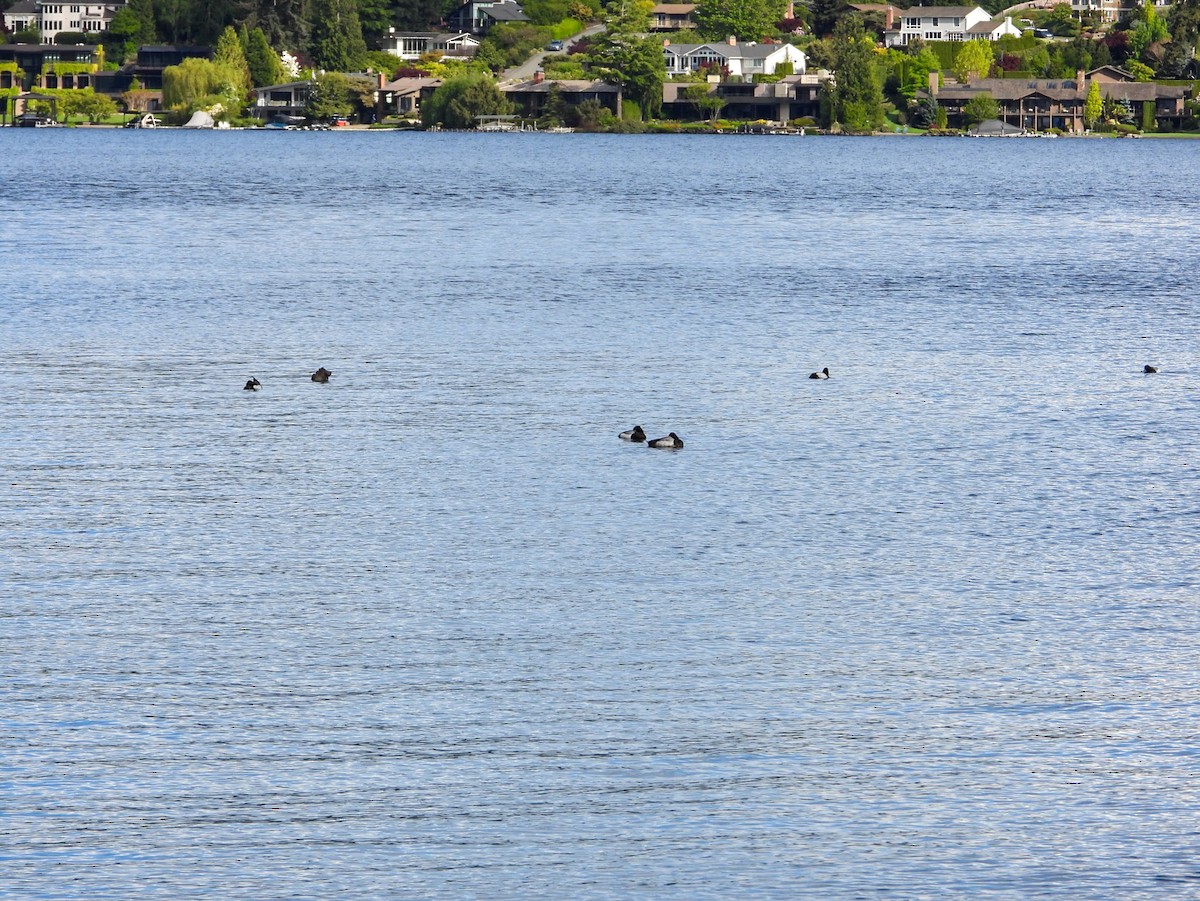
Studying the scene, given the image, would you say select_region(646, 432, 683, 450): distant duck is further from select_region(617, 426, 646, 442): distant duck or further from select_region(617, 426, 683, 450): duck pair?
select_region(617, 426, 646, 442): distant duck

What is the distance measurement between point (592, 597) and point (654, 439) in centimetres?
762

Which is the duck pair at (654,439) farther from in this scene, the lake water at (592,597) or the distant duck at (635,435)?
the lake water at (592,597)

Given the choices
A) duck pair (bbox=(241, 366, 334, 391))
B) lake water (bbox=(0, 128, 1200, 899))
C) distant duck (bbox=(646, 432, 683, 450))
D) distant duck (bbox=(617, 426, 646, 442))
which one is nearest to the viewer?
lake water (bbox=(0, 128, 1200, 899))

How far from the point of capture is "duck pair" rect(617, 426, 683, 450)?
2361 centimetres

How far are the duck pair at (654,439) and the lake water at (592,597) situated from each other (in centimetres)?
28

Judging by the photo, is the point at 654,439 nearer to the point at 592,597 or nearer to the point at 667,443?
the point at 667,443

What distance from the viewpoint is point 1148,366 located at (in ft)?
103

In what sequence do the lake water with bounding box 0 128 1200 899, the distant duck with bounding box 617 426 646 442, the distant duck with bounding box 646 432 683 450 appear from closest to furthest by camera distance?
the lake water with bounding box 0 128 1200 899 → the distant duck with bounding box 646 432 683 450 → the distant duck with bounding box 617 426 646 442

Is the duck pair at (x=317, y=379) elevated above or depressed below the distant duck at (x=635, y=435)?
above

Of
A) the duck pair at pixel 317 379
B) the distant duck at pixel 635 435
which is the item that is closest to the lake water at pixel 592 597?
the duck pair at pixel 317 379

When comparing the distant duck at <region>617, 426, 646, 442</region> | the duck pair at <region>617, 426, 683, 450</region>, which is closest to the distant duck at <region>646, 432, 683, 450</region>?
the duck pair at <region>617, 426, 683, 450</region>

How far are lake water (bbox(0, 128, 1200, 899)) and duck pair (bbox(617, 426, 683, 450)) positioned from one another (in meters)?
0.28

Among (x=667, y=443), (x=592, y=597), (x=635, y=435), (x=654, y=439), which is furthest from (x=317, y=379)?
(x=592, y=597)

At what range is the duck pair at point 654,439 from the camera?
23609mm
